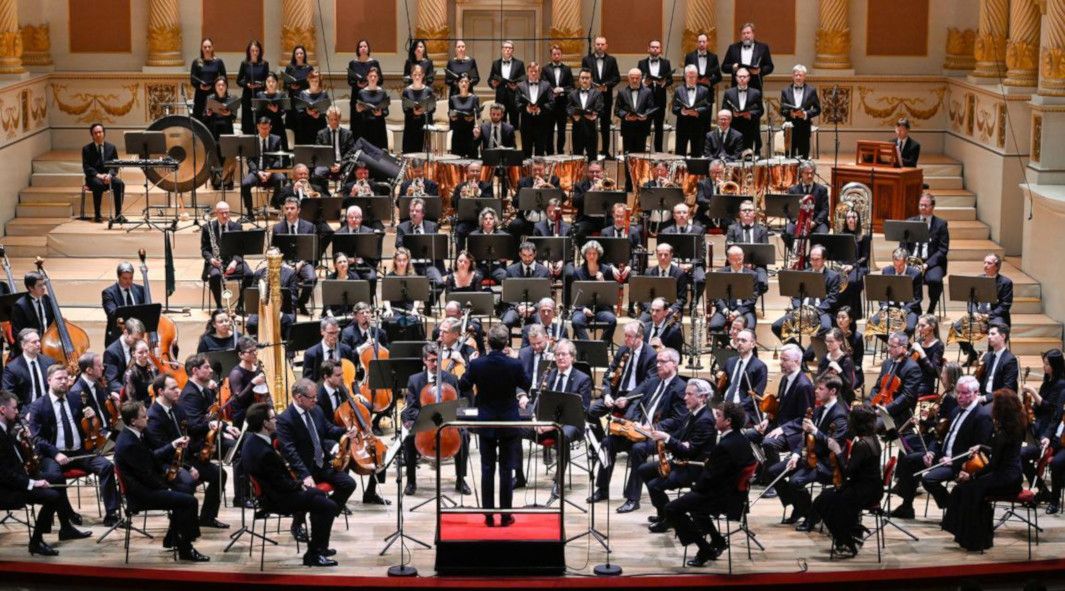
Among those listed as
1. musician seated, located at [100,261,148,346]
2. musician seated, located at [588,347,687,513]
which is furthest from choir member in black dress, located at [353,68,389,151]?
musician seated, located at [588,347,687,513]

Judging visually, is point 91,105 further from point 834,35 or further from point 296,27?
point 834,35

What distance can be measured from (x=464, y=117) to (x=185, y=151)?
8.89 feet

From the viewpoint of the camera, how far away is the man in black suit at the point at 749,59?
56.0 feet

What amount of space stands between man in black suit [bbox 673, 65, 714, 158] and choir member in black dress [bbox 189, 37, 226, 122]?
4.53 m

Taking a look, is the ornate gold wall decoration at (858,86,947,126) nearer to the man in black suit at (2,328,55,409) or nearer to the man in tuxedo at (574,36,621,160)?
the man in tuxedo at (574,36,621,160)

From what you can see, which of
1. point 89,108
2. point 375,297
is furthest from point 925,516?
point 89,108

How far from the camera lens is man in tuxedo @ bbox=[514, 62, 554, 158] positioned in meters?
16.4

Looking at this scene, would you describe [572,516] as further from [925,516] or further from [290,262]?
[290,262]

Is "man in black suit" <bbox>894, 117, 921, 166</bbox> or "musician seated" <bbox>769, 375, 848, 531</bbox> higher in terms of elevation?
"man in black suit" <bbox>894, 117, 921, 166</bbox>

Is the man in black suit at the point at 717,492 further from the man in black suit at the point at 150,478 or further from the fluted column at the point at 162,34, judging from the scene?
the fluted column at the point at 162,34

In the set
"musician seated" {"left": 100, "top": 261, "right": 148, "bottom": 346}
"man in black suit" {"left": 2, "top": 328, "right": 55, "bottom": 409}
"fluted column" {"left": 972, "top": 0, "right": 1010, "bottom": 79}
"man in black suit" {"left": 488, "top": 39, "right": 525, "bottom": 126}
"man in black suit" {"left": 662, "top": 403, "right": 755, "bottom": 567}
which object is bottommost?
"man in black suit" {"left": 662, "top": 403, "right": 755, "bottom": 567}

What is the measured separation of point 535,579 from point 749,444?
1474 millimetres

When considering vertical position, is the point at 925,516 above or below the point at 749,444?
below

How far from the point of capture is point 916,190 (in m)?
15.9
